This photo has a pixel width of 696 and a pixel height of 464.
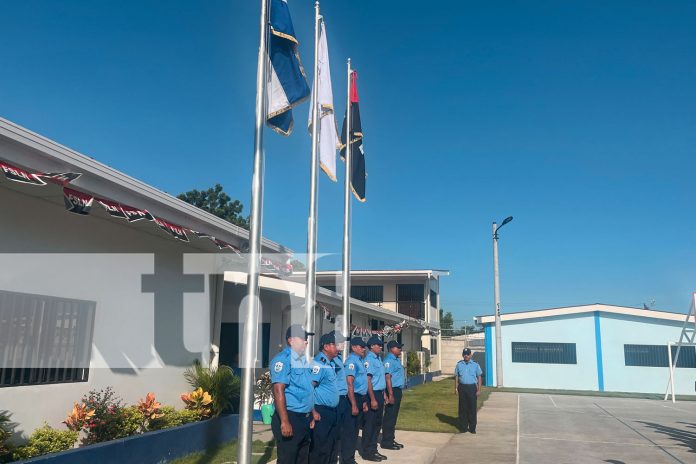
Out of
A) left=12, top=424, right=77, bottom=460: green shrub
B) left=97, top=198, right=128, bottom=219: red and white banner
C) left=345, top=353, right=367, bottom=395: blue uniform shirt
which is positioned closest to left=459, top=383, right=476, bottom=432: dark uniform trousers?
left=345, top=353, right=367, bottom=395: blue uniform shirt

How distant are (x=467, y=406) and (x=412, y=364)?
14473mm

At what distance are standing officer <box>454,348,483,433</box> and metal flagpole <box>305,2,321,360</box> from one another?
18.1ft

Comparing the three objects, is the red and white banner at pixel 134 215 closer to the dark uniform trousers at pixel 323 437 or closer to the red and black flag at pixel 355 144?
the dark uniform trousers at pixel 323 437

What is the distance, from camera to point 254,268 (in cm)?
591

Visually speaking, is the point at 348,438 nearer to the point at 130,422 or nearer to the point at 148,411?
the point at 148,411

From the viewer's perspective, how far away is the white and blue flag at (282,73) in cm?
685

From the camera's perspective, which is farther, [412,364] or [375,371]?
[412,364]

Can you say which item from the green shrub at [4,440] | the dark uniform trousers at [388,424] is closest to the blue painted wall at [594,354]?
the dark uniform trousers at [388,424]

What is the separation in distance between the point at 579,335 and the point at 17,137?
2840cm

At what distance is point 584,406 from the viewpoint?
754 inches

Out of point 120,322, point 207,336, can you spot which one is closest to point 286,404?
point 120,322

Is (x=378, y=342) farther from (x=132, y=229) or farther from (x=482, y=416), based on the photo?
(x=482, y=416)

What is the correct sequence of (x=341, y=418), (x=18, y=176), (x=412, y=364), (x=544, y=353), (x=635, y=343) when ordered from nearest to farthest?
(x=18, y=176) < (x=341, y=418) < (x=412, y=364) < (x=635, y=343) < (x=544, y=353)

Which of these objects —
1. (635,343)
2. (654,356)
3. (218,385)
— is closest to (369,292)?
(635,343)
